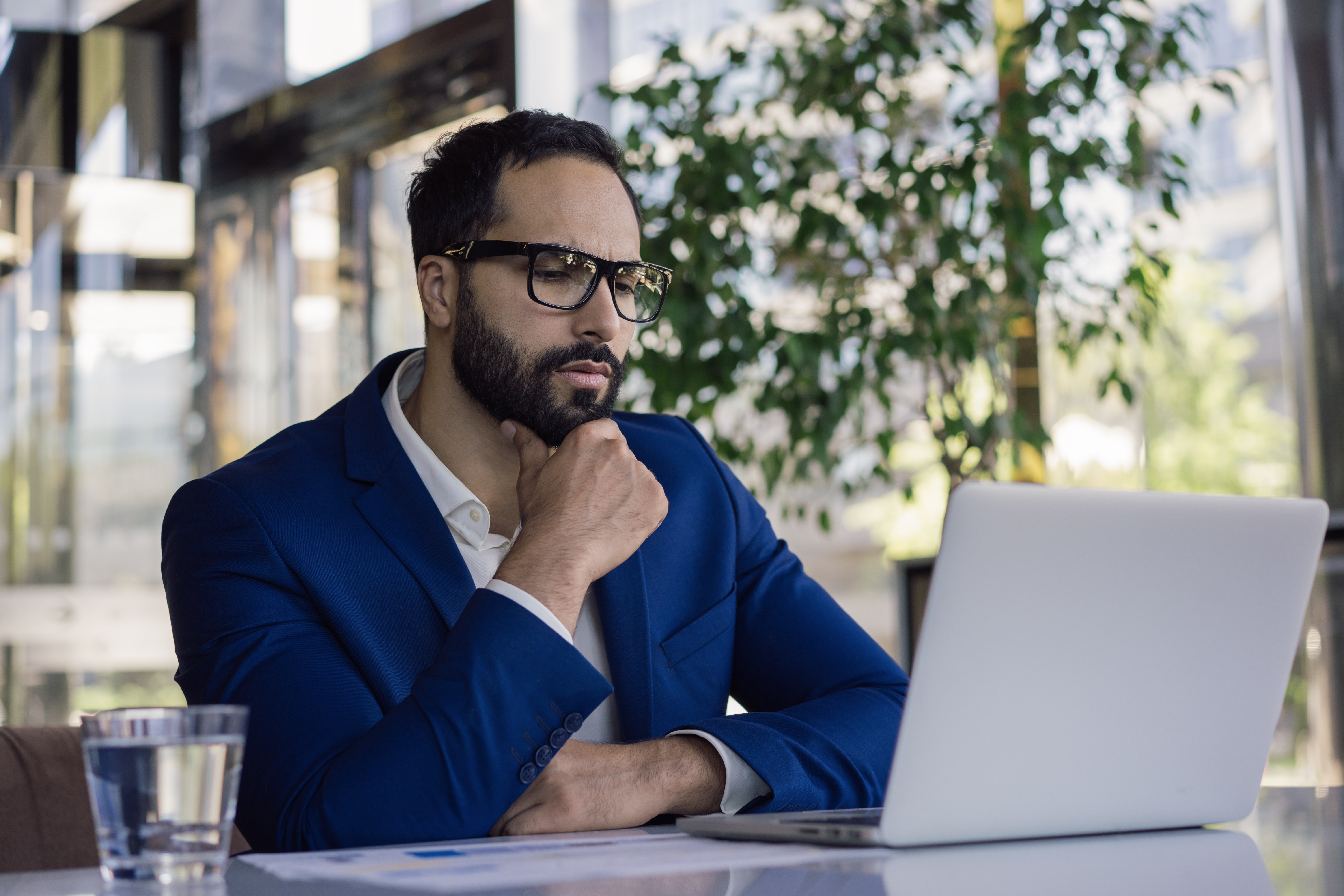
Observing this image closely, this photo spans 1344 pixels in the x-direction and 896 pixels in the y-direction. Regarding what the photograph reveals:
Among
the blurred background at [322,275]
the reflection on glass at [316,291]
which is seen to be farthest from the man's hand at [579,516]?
the reflection on glass at [316,291]

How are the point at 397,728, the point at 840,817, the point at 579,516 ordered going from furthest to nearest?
1. the point at 579,516
2. the point at 397,728
3. the point at 840,817

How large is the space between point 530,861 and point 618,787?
327 mm

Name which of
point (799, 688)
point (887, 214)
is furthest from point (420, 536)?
point (887, 214)

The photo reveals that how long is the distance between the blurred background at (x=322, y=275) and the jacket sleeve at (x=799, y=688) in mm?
1361

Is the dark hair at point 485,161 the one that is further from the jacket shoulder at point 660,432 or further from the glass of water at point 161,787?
the glass of water at point 161,787

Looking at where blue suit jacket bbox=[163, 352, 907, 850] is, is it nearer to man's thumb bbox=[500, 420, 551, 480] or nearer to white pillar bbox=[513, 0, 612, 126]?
man's thumb bbox=[500, 420, 551, 480]

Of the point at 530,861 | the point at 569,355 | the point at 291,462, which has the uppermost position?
the point at 569,355

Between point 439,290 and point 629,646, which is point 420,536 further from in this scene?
point 439,290

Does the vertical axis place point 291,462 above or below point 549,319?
below

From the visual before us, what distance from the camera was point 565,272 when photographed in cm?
162

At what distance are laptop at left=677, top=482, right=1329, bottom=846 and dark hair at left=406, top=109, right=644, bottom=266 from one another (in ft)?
3.07

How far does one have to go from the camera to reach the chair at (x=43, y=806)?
4.42 ft

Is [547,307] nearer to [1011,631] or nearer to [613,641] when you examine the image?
[613,641]

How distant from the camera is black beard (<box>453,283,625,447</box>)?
165 centimetres
